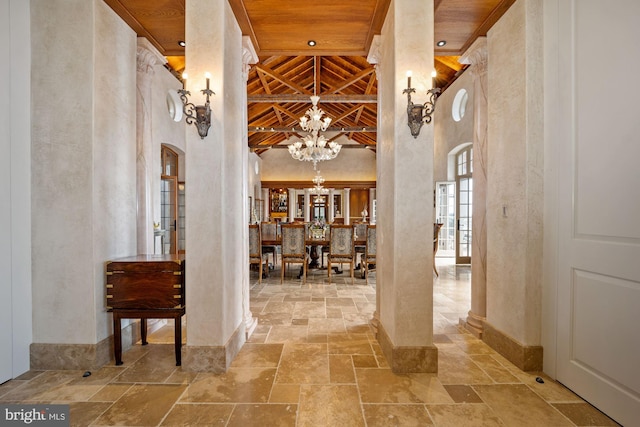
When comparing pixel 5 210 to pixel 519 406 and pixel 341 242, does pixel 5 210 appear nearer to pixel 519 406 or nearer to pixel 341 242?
pixel 519 406

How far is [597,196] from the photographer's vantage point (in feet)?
5.98

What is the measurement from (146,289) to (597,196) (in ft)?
10.5

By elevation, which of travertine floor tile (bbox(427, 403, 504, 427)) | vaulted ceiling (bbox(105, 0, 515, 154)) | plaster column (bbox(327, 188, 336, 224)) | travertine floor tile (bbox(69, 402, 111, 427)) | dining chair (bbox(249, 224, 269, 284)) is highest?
vaulted ceiling (bbox(105, 0, 515, 154))

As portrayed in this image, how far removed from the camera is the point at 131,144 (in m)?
2.69

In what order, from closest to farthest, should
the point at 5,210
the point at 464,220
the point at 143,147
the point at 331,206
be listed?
the point at 5,210 → the point at 143,147 → the point at 464,220 → the point at 331,206

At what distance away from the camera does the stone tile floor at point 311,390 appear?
5.57ft

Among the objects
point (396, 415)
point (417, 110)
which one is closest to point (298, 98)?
point (417, 110)

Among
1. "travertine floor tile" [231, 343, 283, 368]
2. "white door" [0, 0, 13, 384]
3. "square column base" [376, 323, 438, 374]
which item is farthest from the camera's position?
"travertine floor tile" [231, 343, 283, 368]

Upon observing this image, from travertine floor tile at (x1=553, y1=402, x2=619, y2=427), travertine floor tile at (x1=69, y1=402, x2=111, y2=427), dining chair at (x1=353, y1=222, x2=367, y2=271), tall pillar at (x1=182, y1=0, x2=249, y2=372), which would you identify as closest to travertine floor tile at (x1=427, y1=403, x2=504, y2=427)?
travertine floor tile at (x1=553, y1=402, x2=619, y2=427)

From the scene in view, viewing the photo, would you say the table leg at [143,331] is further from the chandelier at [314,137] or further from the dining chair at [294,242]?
the chandelier at [314,137]

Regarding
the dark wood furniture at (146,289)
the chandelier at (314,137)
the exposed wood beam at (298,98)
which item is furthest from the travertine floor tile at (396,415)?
the exposed wood beam at (298,98)

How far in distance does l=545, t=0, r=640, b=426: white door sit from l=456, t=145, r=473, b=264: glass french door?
5099 mm

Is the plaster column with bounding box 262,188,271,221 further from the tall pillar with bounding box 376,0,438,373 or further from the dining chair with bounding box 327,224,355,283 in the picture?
the tall pillar with bounding box 376,0,438,373

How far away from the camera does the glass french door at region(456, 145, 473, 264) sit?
22.6 feet
